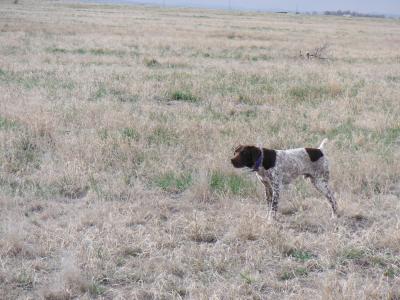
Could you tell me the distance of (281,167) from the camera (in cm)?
584

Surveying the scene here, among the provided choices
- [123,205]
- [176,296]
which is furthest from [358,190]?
[176,296]

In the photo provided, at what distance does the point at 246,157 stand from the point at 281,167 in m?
0.56

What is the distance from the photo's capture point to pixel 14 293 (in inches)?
172

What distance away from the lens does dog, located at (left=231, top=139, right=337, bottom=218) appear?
554cm

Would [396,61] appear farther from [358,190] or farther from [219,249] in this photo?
[219,249]

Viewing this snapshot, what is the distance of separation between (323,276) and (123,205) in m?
2.54

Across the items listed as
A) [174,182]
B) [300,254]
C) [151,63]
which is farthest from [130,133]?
[151,63]

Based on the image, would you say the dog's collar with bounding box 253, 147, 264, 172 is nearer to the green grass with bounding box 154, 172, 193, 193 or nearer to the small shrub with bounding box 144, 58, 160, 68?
the green grass with bounding box 154, 172, 193, 193

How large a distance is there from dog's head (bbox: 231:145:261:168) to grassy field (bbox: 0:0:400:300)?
0.65m

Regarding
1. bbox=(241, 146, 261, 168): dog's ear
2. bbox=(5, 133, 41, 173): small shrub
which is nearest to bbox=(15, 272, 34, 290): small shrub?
bbox=(241, 146, 261, 168): dog's ear

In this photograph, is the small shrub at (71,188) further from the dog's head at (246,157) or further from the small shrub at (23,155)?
the dog's head at (246,157)

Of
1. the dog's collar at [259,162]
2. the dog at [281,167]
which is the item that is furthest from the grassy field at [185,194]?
the dog's collar at [259,162]

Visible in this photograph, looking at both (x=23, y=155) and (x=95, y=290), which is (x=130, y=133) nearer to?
(x=23, y=155)

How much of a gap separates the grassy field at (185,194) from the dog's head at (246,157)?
647 millimetres
